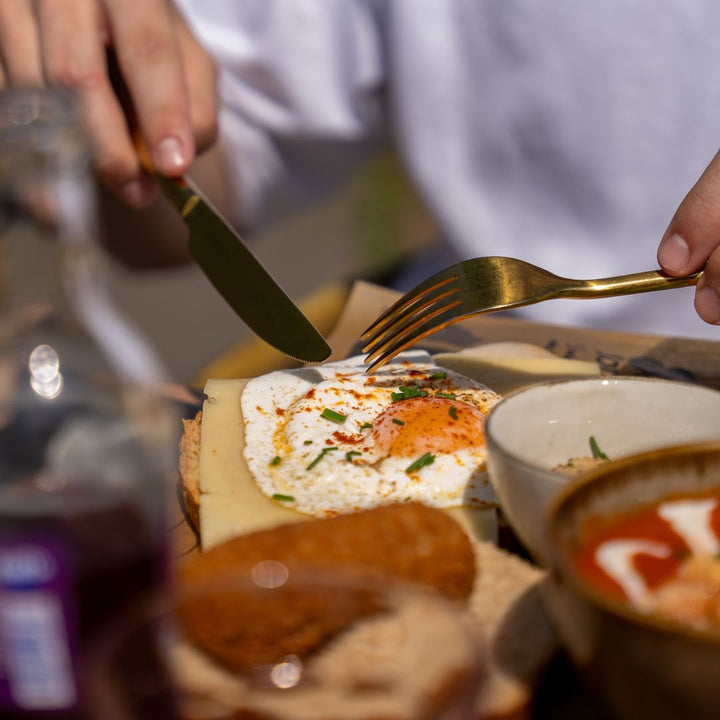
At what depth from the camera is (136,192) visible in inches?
100

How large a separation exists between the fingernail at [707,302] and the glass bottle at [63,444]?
64.2 inches

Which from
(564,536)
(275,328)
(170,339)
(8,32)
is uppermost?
(8,32)

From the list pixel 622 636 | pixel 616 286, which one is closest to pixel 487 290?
pixel 616 286

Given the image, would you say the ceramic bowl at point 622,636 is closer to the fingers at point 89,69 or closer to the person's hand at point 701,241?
the person's hand at point 701,241

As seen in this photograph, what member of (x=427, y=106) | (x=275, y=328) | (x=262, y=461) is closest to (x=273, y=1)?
(x=427, y=106)

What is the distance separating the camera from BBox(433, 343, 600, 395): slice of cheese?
2.51 meters

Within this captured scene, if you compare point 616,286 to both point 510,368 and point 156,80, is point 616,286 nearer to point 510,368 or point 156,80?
point 510,368

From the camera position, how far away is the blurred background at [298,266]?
5.09 m

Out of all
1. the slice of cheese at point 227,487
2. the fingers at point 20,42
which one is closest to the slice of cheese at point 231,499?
the slice of cheese at point 227,487

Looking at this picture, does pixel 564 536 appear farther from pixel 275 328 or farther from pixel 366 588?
pixel 275 328

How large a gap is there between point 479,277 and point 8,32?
4.31 ft

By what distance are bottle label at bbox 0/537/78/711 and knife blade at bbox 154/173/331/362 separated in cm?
130

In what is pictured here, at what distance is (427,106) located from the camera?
3910 mm

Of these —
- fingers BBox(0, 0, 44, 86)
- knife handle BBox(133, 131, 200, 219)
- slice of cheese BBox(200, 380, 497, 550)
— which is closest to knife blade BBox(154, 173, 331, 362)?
knife handle BBox(133, 131, 200, 219)
